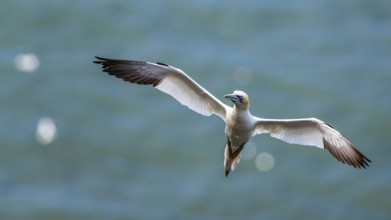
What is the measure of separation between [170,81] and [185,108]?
80.9ft

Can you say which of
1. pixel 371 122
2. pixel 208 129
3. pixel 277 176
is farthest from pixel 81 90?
pixel 371 122

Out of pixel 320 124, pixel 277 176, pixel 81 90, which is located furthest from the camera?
pixel 81 90

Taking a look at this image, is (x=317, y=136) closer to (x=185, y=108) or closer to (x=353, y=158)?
(x=353, y=158)

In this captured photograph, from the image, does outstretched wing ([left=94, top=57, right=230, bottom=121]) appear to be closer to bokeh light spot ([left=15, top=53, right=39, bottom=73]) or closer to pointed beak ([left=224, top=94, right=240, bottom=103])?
pointed beak ([left=224, top=94, right=240, bottom=103])

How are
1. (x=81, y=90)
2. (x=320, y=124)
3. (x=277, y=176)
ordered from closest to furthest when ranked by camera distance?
(x=320, y=124)
(x=277, y=176)
(x=81, y=90)

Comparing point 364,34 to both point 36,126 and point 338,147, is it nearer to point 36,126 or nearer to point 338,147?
point 36,126

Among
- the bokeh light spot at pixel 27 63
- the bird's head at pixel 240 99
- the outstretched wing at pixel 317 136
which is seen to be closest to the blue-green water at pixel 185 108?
the bokeh light spot at pixel 27 63

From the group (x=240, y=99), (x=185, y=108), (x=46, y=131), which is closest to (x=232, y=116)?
(x=240, y=99)

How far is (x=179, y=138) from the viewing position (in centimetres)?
4512

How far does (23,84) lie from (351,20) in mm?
15540

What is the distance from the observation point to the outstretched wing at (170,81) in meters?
19.8

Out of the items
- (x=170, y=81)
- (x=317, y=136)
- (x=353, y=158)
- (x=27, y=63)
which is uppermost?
(x=27, y=63)

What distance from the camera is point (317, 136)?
2083 cm

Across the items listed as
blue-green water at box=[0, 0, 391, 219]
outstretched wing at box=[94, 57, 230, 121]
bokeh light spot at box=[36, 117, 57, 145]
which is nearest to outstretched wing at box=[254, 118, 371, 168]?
outstretched wing at box=[94, 57, 230, 121]
